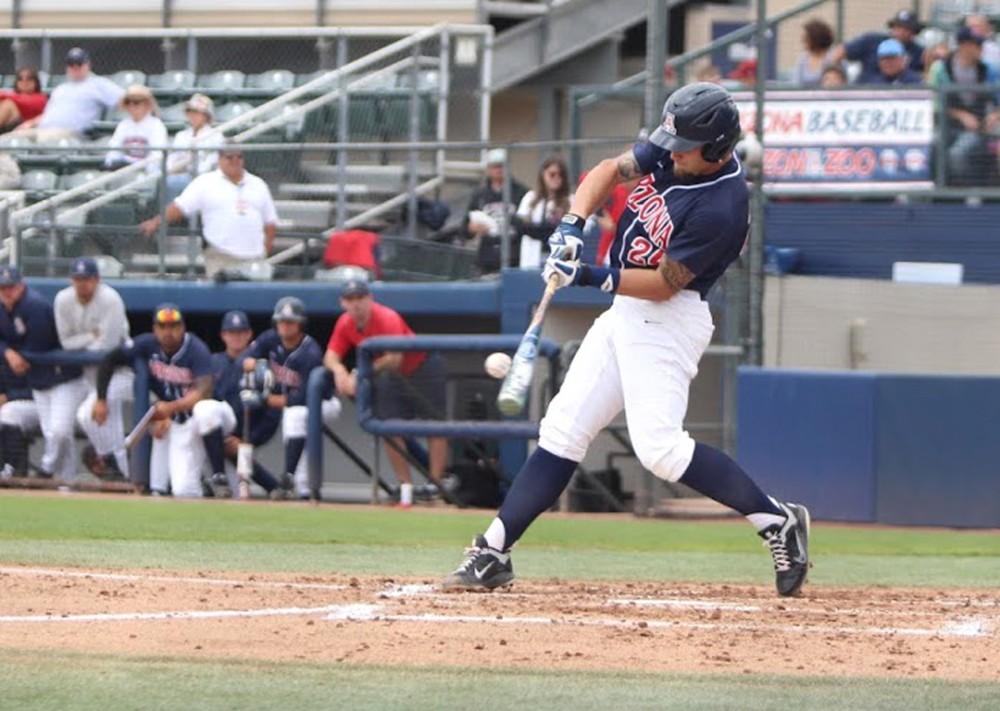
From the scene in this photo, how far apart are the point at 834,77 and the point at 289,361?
14.4 ft

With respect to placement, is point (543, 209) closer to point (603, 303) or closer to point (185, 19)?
point (603, 303)

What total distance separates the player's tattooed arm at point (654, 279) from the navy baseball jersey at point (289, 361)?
7185mm

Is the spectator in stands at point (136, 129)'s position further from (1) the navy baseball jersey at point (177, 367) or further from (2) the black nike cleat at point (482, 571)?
(2) the black nike cleat at point (482, 571)

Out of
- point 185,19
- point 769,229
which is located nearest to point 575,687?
point 769,229

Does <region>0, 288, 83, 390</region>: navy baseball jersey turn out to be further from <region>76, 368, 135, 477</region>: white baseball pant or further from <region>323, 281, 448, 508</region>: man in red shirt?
<region>323, 281, 448, 508</region>: man in red shirt

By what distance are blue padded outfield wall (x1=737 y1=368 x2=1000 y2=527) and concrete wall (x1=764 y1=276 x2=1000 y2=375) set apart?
1.36 meters

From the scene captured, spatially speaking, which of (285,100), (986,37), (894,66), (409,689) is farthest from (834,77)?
(409,689)

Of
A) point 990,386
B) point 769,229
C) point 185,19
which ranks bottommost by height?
point 990,386

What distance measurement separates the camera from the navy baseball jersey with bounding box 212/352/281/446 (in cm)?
1390

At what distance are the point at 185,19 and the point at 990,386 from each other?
9944 millimetres

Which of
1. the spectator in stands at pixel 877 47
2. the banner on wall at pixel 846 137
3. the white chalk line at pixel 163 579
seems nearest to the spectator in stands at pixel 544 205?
the banner on wall at pixel 846 137

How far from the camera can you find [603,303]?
547 inches

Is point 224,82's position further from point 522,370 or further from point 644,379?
point 644,379

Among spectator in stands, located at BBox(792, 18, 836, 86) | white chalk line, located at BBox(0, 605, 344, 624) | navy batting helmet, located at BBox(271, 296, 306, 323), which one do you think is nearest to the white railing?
navy batting helmet, located at BBox(271, 296, 306, 323)
